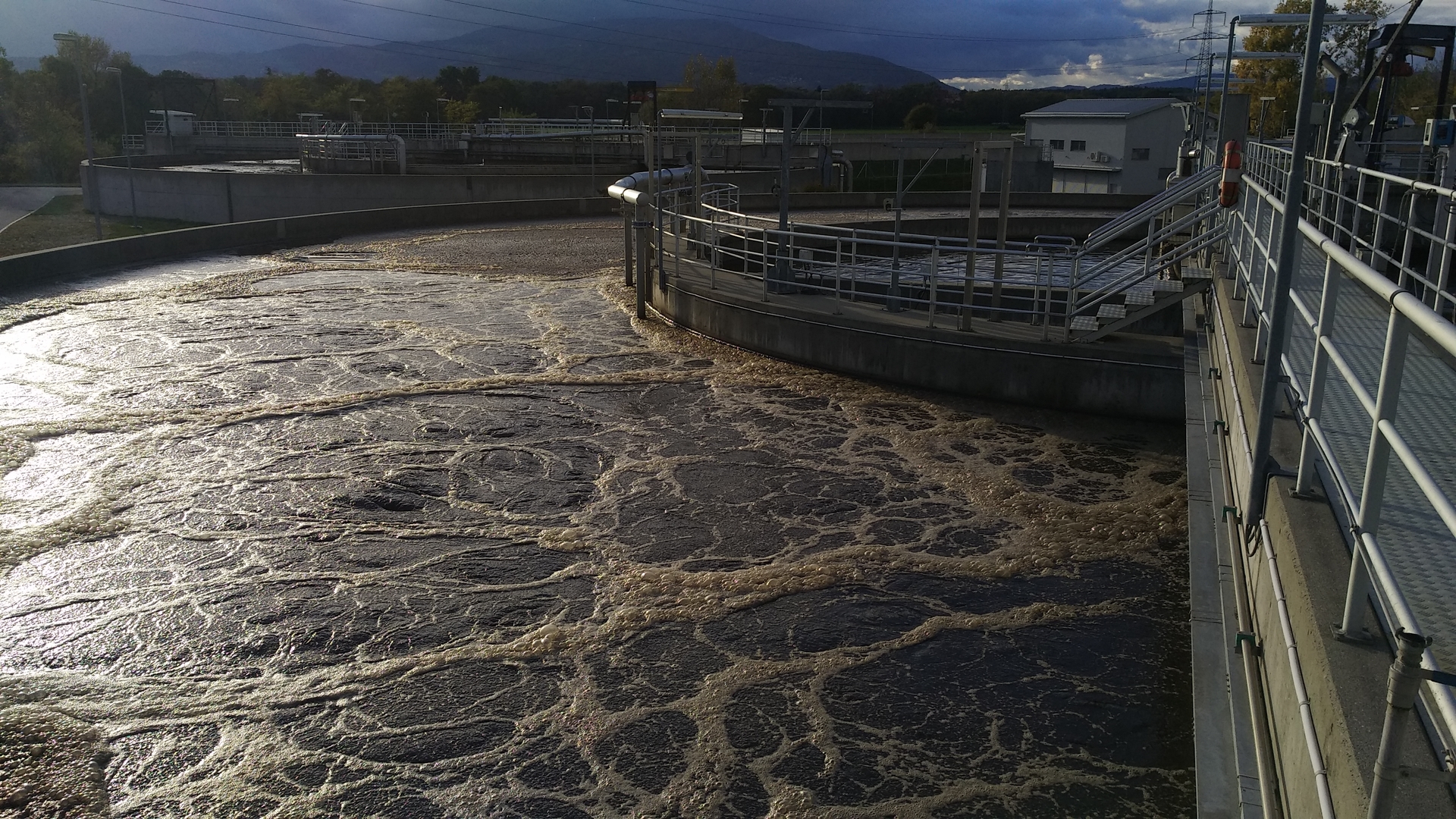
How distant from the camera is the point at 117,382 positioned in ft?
45.8

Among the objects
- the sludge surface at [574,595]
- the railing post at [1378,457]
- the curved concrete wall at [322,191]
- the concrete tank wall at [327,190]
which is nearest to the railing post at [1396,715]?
the railing post at [1378,457]

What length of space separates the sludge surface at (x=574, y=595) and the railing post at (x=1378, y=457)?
121 inches

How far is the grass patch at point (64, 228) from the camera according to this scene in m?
40.6

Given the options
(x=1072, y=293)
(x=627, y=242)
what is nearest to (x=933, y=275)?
(x=1072, y=293)

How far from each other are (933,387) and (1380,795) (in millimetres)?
11390

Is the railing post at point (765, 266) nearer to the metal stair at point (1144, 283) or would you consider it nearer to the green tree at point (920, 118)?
the metal stair at point (1144, 283)

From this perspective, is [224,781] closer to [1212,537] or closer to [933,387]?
[1212,537]

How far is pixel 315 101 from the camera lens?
99312mm

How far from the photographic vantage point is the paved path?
51031 millimetres

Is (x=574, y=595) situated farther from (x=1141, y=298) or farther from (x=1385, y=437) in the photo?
(x=1141, y=298)

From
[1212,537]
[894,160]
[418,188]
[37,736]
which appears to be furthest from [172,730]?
[894,160]

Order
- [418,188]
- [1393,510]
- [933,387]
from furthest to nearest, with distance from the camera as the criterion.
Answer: [418,188]
[933,387]
[1393,510]

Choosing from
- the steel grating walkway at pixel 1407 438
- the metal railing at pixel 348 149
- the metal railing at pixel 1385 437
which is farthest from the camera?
the metal railing at pixel 348 149

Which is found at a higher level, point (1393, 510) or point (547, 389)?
point (1393, 510)
